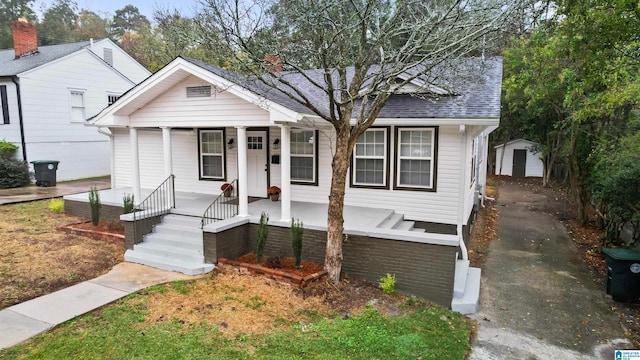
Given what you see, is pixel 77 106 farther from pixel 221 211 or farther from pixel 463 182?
pixel 463 182

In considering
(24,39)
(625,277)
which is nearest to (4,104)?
(24,39)

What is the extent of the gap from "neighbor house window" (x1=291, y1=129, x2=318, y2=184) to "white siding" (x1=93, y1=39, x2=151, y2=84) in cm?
1608

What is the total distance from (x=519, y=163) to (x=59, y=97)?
92.0 feet

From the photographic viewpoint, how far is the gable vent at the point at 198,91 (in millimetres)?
8906

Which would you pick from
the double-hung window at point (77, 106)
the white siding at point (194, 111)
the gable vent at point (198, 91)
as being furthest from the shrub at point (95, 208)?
the double-hung window at point (77, 106)

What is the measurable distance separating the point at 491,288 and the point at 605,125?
1127 centimetres

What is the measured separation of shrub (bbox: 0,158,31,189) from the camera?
16.3 meters

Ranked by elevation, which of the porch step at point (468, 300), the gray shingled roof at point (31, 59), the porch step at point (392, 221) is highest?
the gray shingled roof at point (31, 59)

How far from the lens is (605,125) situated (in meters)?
15.2

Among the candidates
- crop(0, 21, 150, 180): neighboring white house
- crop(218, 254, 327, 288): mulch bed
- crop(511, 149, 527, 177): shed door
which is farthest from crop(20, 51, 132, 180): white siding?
crop(511, 149, 527, 177): shed door

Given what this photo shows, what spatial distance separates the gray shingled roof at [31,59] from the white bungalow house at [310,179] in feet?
32.9

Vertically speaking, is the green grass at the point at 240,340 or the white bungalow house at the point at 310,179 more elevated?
the white bungalow house at the point at 310,179

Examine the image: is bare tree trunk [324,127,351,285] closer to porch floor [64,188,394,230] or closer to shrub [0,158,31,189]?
porch floor [64,188,394,230]

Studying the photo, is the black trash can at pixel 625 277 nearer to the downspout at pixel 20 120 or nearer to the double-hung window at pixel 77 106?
the downspout at pixel 20 120
